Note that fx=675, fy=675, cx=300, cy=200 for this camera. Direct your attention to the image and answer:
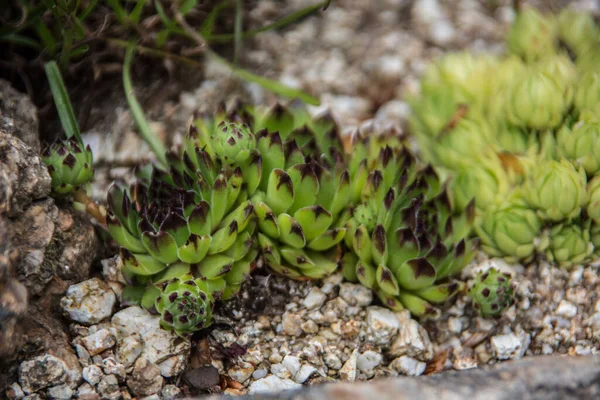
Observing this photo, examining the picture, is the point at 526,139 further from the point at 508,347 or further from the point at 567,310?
the point at 508,347

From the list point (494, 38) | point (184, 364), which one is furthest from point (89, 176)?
→ point (494, 38)

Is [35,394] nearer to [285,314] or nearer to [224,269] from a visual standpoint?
[224,269]

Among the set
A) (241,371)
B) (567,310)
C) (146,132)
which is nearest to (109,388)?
(241,371)

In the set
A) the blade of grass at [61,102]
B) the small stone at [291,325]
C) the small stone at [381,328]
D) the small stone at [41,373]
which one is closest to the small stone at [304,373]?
the small stone at [291,325]

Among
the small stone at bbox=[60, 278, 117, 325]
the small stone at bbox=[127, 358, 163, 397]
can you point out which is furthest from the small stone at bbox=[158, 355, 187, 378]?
the small stone at bbox=[60, 278, 117, 325]

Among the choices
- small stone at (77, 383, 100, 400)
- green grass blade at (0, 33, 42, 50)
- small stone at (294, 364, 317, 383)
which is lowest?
small stone at (294, 364, 317, 383)

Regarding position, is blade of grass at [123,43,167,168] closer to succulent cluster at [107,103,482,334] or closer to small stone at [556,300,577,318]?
succulent cluster at [107,103,482,334]
